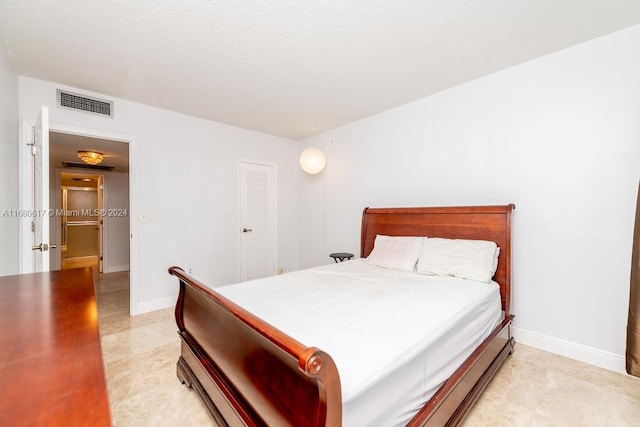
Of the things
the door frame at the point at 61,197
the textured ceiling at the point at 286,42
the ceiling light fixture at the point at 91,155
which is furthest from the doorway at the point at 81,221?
the textured ceiling at the point at 286,42

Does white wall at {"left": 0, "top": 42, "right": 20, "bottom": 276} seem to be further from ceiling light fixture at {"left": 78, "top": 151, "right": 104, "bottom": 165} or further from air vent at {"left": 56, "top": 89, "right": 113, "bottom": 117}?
ceiling light fixture at {"left": 78, "top": 151, "right": 104, "bottom": 165}

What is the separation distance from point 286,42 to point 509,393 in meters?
2.99

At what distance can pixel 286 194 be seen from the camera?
189 inches

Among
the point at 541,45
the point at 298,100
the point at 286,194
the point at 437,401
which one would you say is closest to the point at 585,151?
the point at 541,45

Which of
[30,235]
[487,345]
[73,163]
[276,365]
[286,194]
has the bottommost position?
[487,345]

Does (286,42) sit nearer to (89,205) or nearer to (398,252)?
(398,252)

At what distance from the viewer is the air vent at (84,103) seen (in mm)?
2805

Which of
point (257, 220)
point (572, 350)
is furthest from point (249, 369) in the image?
point (257, 220)

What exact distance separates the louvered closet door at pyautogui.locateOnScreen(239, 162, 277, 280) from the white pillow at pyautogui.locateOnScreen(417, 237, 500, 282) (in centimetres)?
267

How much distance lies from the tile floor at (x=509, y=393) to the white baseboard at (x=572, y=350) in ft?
0.18

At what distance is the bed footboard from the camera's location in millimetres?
868

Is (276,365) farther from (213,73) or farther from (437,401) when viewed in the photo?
(213,73)

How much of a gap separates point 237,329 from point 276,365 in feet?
1.17
